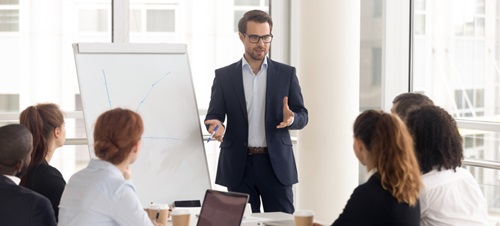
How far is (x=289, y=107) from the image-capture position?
15.5ft

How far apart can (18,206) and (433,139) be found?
1.48 meters

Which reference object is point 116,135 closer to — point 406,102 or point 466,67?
point 406,102

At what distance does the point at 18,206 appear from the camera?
2955mm

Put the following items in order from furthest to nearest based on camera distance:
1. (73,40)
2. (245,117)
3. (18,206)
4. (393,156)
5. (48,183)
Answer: (73,40), (245,117), (48,183), (18,206), (393,156)

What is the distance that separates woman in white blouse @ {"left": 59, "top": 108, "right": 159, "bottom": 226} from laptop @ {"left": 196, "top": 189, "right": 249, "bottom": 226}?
403mm

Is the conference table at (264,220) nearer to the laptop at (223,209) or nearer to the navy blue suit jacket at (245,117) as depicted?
the laptop at (223,209)

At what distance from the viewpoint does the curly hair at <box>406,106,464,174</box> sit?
123 inches

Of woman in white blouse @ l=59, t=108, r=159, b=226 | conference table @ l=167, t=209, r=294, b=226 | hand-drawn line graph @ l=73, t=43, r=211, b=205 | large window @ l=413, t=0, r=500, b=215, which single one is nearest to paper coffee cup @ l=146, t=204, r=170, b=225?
conference table @ l=167, t=209, r=294, b=226

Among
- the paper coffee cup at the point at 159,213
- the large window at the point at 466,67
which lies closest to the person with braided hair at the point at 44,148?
the paper coffee cup at the point at 159,213

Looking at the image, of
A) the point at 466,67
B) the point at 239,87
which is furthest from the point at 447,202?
the point at 466,67

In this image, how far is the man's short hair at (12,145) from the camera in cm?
303

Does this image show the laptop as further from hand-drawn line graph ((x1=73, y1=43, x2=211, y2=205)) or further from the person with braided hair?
hand-drawn line graph ((x1=73, y1=43, x2=211, y2=205))

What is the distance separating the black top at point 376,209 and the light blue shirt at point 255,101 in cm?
181

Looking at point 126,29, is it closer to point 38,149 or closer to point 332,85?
point 332,85
